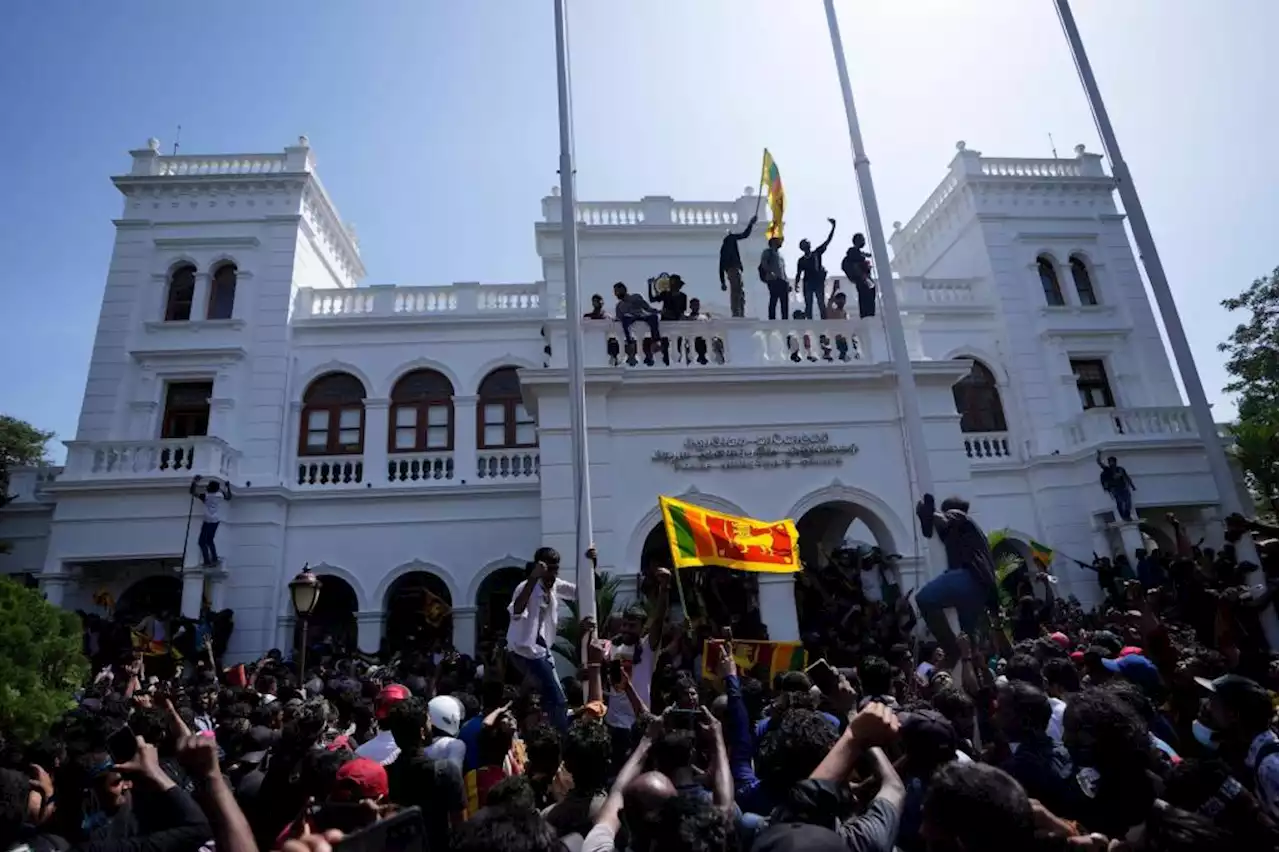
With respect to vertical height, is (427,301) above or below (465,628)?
above

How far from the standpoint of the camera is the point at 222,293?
56.1 ft

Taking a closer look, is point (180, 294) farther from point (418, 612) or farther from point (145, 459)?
point (418, 612)

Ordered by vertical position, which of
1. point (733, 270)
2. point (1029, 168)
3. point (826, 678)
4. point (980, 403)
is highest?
point (1029, 168)

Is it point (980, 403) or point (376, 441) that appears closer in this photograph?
point (376, 441)

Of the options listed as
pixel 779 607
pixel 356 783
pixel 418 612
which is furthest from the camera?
pixel 418 612

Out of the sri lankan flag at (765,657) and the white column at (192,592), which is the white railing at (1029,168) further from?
the white column at (192,592)

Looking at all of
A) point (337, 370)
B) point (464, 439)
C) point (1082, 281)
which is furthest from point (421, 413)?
point (1082, 281)

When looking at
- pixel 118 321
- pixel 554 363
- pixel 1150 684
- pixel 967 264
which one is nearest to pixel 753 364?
pixel 554 363

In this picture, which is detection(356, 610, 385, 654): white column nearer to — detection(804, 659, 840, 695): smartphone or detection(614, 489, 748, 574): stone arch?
detection(614, 489, 748, 574): stone arch

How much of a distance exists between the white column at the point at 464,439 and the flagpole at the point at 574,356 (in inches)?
253

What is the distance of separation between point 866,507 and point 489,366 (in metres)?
9.64

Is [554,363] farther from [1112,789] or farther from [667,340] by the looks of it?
[1112,789]

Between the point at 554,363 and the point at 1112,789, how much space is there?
9.18 meters

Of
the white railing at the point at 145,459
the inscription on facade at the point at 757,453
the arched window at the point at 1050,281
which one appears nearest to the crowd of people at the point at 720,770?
the inscription on facade at the point at 757,453
